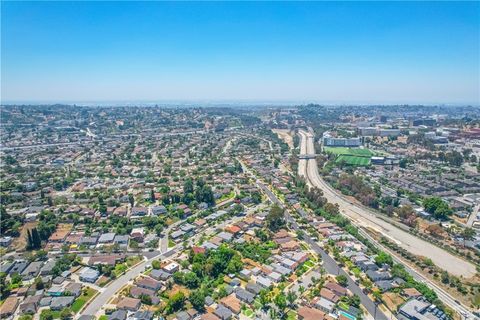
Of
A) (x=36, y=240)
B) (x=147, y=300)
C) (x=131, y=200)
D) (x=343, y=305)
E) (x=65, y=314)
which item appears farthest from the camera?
(x=131, y=200)

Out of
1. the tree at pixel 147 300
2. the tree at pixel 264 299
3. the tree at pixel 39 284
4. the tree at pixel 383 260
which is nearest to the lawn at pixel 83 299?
the tree at pixel 39 284

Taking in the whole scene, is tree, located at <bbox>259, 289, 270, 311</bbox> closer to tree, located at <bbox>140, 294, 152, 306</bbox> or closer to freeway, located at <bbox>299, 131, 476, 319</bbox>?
tree, located at <bbox>140, 294, 152, 306</bbox>

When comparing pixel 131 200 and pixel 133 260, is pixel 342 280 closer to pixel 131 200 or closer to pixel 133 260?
pixel 133 260

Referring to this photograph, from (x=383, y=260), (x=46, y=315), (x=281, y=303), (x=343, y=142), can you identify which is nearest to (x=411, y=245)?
(x=383, y=260)

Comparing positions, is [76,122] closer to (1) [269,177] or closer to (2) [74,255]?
(1) [269,177]

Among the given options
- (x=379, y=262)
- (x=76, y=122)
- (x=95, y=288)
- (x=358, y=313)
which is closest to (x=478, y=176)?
(x=379, y=262)

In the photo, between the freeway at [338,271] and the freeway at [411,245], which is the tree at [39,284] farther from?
the freeway at [411,245]
